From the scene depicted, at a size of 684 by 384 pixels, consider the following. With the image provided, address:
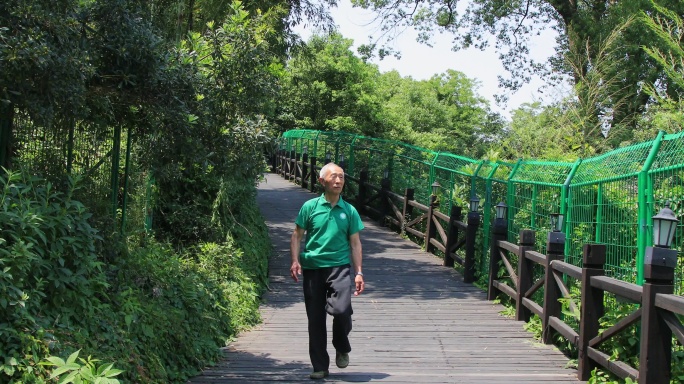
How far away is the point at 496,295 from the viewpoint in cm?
1033

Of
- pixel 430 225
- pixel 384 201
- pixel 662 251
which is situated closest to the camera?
pixel 662 251

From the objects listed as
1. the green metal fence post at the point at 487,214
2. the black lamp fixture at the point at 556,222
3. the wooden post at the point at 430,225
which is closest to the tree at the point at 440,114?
the wooden post at the point at 430,225

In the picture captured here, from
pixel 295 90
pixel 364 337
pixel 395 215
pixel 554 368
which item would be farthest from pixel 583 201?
pixel 295 90

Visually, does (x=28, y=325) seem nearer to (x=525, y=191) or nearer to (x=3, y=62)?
(x=3, y=62)

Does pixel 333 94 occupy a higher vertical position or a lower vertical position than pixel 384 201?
higher

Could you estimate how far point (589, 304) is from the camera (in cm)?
662

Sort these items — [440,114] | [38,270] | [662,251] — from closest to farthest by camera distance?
[38,270] → [662,251] → [440,114]

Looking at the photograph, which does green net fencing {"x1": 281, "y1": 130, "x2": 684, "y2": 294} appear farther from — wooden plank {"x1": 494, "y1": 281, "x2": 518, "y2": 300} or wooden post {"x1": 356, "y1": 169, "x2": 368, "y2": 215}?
wooden post {"x1": 356, "y1": 169, "x2": 368, "y2": 215}

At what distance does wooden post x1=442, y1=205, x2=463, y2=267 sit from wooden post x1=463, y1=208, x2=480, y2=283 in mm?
719

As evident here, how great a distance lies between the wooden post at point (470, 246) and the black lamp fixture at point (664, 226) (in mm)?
6411

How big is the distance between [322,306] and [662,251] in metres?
2.63

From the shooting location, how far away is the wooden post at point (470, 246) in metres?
11.6

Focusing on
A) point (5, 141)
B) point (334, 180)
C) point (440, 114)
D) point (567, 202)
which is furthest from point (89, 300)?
point (440, 114)

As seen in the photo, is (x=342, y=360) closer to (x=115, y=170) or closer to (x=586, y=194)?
(x=115, y=170)
